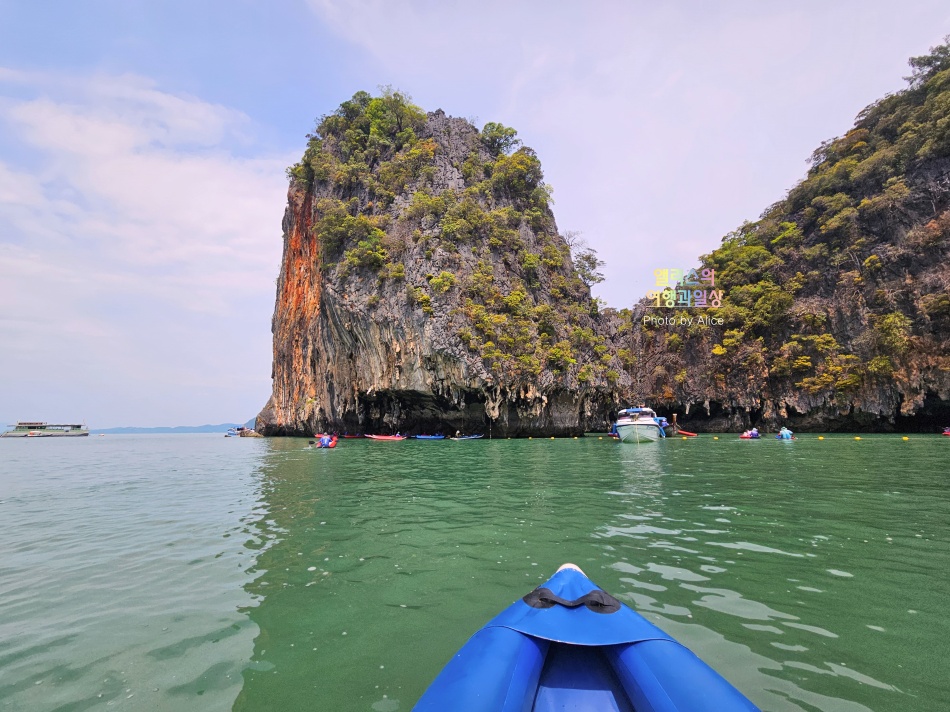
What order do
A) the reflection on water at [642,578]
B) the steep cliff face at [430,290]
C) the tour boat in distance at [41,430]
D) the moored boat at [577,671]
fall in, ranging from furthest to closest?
the tour boat in distance at [41,430]
the steep cliff face at [430,290]
the reflection on water at [642,578]
the moored boat at [577,671]

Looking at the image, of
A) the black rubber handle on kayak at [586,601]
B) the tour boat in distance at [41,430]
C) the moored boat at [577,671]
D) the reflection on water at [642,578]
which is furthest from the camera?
the tour boat in distance at [41,430]

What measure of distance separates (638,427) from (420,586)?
2370cm

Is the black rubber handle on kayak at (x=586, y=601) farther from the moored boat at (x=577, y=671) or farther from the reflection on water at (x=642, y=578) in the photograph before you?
the reflection on water at (x=642, y=578)

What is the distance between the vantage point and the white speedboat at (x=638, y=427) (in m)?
25.5

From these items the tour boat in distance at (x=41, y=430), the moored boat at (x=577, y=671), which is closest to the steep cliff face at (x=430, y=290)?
the moored boat at (x=577, y=671)

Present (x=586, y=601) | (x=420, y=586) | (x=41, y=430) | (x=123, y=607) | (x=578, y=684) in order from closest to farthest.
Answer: (x=578, y=684)
(x=586, y=601)
(x=123, y=607)
(x=420, y=586)
(x=41, y=430)

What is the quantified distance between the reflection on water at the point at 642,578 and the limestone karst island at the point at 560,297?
21410 millimetres

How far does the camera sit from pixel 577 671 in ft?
8.11

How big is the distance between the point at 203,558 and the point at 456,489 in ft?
18.4

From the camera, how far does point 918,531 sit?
5844mm

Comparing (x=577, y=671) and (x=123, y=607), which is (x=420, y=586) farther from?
(x=123, y=607)

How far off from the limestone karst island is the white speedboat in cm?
682

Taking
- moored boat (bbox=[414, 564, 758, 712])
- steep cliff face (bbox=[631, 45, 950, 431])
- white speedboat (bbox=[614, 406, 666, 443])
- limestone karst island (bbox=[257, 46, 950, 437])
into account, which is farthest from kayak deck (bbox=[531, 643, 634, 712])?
steep cliff face (bbox=[631, 45, 950, 431])

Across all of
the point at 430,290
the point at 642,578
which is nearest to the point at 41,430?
the point at 430,290
